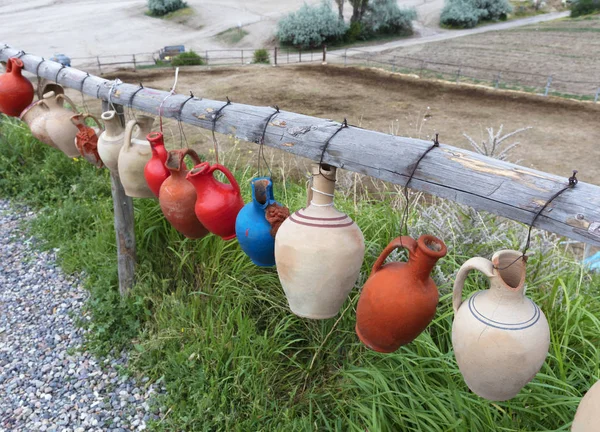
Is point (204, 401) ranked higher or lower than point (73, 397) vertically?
higher

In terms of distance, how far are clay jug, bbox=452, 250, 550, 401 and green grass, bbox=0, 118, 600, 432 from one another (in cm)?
77

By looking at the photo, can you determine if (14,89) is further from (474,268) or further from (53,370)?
(474,268)

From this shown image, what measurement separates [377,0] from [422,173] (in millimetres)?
23058

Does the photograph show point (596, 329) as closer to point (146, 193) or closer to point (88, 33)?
point (146, 193)

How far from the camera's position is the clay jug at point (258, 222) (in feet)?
4.28

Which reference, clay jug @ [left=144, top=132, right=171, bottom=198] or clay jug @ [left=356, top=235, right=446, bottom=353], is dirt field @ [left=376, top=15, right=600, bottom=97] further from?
clay jug @ [left=356, top=235, right=446, bottom=353]

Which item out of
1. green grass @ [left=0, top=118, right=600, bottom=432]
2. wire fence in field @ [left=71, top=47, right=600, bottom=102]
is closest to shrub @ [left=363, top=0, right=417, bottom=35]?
wire fence in field @ [left=71, top=47, right=600, bottom=102]

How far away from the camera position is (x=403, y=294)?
1.00 metres

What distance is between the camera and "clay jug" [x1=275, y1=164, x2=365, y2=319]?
3.69ft

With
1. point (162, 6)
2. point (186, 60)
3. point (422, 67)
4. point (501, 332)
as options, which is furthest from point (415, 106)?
point (162, 6)

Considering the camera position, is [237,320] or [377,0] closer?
[237,320]

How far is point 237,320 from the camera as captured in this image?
2.26 meters

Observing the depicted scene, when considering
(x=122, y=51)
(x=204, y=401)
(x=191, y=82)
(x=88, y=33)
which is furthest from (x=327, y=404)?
(x=88, y=33)

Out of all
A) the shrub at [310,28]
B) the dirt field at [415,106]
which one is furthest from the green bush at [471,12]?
the dirt field at [415,106]
